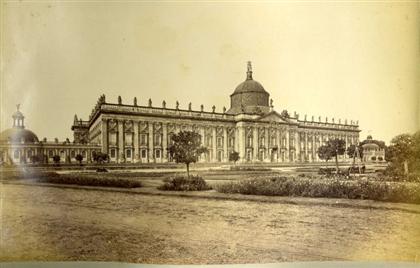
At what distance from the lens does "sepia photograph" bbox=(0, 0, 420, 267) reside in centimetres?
204

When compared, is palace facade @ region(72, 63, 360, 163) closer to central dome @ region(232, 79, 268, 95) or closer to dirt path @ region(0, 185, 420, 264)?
central dome @ region(232, 79, 268, 95)

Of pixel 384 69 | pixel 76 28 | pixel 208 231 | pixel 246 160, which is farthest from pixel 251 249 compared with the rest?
pixel 76 28

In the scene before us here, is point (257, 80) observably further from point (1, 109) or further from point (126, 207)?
point (1, 109)

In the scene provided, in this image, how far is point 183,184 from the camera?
2.15 meters

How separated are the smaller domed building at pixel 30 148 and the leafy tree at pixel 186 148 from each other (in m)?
0.28

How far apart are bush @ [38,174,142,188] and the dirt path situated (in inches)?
1.3

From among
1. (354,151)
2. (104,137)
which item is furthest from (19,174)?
(354,151)

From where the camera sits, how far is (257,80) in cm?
211

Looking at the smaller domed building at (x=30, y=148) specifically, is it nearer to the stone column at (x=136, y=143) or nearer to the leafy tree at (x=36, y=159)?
the leafy tree at (x=36, y=159)

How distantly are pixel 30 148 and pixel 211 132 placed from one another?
25.8 inches

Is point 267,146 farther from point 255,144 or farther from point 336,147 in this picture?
point 336,147

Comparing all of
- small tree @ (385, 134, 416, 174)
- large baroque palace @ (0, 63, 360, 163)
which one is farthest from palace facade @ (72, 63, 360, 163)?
small tree @ (385, 134, 416, 174)

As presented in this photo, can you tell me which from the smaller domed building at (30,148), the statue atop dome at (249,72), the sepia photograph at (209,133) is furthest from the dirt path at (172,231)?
the statue atop dome at (249,72)

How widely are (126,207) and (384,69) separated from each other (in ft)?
3.58
